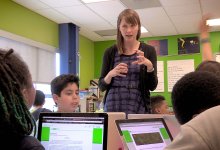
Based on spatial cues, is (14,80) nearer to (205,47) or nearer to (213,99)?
(213,99)

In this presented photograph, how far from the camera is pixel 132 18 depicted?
191 centimetres

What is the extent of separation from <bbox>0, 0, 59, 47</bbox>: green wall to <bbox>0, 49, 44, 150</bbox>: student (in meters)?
3.92

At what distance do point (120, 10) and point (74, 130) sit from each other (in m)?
4.16

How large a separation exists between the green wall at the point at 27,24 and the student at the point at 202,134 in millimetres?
4354

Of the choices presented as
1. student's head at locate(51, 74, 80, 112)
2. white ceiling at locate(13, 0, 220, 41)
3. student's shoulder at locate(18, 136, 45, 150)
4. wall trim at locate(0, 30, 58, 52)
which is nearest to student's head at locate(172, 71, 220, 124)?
student's shoulder at locate(18, 136, 45, 150)

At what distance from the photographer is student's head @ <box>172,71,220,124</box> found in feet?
2.51

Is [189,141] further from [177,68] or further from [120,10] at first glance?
[177,68]

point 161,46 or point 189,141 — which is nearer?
point 189,141

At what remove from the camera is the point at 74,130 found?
131 centimetres

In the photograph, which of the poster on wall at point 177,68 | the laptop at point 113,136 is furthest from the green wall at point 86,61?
the laptop at point 113,136

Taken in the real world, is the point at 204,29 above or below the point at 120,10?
below

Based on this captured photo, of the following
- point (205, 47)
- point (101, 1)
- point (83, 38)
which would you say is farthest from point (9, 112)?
point (83, 38)

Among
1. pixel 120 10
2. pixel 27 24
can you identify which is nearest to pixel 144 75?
pixel 120 10

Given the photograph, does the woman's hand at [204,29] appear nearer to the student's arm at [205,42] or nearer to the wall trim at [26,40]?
the student's arm at [205,42]
